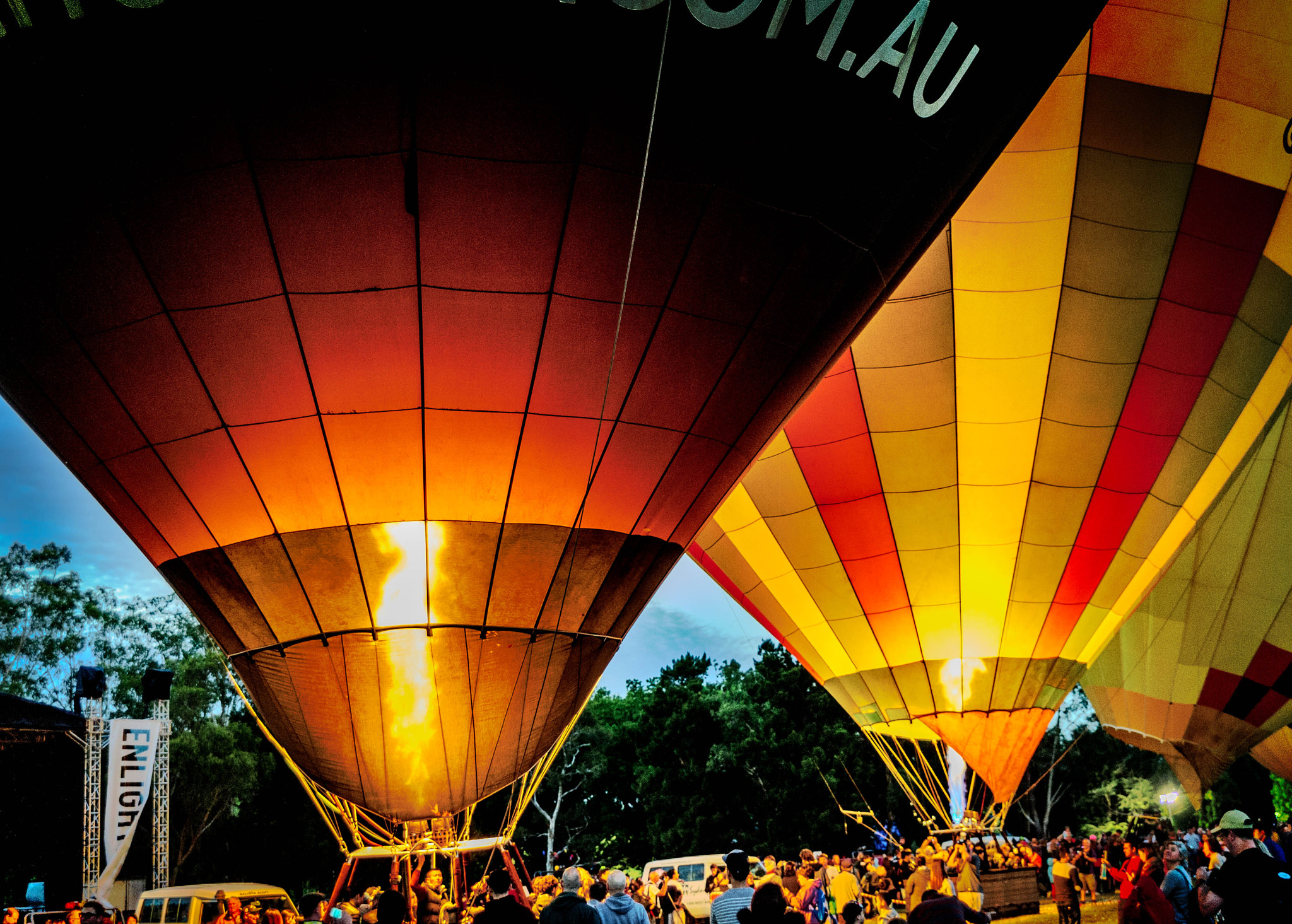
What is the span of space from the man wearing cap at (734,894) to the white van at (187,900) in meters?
11.0

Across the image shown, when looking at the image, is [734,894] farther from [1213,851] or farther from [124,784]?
[124,784]

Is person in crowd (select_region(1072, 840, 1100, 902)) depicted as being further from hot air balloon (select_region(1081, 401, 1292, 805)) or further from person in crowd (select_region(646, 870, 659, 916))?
person in crowd (select_region(646, 870, 659, 916))

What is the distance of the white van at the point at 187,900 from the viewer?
13828mm

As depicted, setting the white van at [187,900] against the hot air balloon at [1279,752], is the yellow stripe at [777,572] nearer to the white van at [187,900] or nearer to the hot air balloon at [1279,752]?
the white van at [187,900]

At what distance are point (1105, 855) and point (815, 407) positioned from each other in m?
14.5

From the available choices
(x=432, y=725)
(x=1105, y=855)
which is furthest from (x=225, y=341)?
(x=1105, y=855)

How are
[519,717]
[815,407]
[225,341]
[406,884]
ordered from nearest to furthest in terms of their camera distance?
[225,341] → [519,717] → [406,884] → [815,407]

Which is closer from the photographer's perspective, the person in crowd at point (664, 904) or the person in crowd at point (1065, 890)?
the person in crowd at point (1065, 890)

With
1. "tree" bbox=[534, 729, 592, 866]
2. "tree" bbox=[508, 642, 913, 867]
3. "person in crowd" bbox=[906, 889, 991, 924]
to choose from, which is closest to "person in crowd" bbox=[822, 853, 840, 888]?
"person in crowd" bbox=[906, 889, 991, 924]

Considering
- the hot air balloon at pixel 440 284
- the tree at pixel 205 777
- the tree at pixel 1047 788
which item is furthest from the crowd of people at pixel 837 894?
the tree at pixel 1047 788

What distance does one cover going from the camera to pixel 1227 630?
15.7 meters

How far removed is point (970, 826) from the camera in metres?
10.6

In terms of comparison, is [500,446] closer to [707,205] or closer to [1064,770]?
[707,205]

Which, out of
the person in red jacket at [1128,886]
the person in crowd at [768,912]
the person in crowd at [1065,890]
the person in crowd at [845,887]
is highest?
the person in crowd at [768,912]
